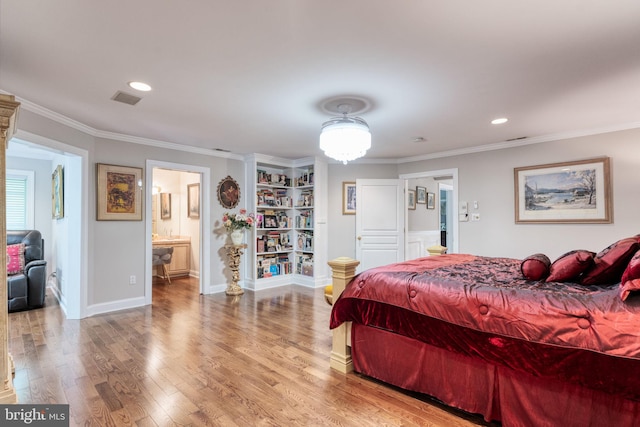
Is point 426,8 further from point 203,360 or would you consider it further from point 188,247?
point 188,247

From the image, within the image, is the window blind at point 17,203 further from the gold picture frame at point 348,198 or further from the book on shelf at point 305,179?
the gold picture frame at point 348,198

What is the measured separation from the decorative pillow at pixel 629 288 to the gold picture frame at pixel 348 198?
4425 millimetres

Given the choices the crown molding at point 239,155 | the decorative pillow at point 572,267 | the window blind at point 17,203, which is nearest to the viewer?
the decorative pillow at point 572,267

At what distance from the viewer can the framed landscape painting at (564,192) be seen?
3850mm

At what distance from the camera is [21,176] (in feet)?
16.7

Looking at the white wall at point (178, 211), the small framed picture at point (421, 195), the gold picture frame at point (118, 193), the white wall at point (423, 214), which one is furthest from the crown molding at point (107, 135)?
the small framed picture at point (421, 195)

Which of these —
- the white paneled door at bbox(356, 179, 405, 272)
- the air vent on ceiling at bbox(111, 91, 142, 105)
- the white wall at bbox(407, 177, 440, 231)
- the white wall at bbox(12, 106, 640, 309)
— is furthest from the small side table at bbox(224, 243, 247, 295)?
the white wall at bbox(407, 177, 440, 231)

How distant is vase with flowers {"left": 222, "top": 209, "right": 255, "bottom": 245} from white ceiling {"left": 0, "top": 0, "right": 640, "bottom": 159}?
1.78 m

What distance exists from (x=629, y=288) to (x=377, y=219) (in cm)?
417

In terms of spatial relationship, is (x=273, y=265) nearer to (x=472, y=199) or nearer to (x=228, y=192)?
(x=228, y=192)

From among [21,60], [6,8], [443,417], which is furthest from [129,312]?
[443,417]

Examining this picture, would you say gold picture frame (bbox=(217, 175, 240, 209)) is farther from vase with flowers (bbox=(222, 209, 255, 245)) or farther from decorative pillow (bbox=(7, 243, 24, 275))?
decorative pillow (bbox=(7, 243, 24, 275))

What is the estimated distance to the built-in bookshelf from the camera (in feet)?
18.1

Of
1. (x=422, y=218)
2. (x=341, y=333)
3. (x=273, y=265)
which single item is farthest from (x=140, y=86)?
(x=422, y=218)
